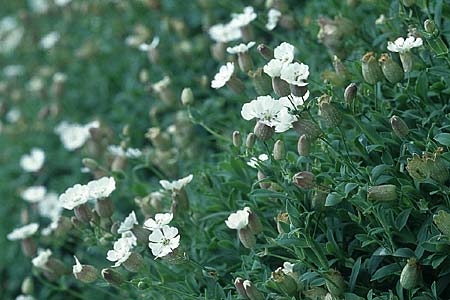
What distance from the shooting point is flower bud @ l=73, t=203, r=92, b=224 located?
6.36 ft

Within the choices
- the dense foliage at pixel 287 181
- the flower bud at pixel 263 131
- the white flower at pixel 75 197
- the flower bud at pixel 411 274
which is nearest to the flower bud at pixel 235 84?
the dense foliage at pixel 287 181

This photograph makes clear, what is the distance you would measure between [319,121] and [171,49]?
4.40 ft

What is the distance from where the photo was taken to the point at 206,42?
3059 millimetres

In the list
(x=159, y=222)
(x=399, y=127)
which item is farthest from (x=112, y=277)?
(x=399, y=127)

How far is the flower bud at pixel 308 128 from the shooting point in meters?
1.67

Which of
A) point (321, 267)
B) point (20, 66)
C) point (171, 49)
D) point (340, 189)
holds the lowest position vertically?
point (20, 66)

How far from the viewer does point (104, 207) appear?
197cm

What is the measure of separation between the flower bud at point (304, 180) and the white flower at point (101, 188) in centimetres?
54

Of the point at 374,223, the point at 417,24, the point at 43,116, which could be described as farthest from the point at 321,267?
the point at 43,116

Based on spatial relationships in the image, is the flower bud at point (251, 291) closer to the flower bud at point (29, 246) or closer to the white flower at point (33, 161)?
the flower bud at point (29, 246)

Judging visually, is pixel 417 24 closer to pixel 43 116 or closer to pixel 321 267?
pixel 321 267

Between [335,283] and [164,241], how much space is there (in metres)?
0.39

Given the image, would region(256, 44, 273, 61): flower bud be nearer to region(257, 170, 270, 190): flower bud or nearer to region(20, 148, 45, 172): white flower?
region(257, 170, 270, 190): flower bud

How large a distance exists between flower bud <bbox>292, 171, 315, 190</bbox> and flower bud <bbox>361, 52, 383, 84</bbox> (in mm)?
293
